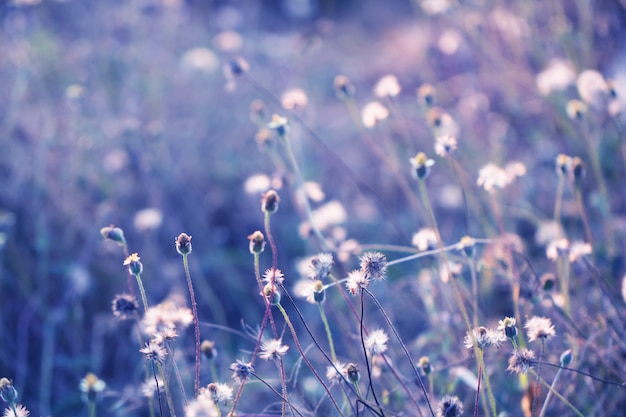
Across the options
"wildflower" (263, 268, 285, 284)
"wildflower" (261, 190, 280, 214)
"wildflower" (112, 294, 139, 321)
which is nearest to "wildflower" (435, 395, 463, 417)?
"wildflower" (263, 268, 285, 284)

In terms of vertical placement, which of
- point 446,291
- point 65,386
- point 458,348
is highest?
point 446,291

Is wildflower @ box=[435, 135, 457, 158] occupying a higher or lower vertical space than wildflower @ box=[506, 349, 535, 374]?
higher

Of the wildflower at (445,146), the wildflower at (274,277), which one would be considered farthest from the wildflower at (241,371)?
the wildflower at (445,146)

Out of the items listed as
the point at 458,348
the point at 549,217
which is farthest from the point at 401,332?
the point at 549,217

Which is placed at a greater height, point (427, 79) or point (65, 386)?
point (427, 79)

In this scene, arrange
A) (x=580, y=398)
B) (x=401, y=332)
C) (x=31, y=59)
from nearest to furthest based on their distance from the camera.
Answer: (x=580, y=398), (x=401, y=332), (x=31, y=59)

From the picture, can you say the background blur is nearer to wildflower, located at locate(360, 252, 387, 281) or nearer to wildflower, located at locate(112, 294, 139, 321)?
wildflower, located at locate(112, 294, 139, 321)

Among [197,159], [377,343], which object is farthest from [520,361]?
[197,159]

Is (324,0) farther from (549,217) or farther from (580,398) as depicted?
(580,398)

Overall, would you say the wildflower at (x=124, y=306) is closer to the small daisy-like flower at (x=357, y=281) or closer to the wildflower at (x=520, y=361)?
the small daisy-like flower at (x=357, y=281)
